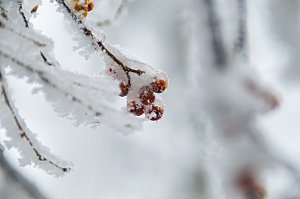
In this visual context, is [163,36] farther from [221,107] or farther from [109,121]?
[109,121]

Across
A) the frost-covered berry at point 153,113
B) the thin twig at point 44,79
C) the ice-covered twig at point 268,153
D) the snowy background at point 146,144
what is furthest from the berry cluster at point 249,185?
the snowy background at point 146,144

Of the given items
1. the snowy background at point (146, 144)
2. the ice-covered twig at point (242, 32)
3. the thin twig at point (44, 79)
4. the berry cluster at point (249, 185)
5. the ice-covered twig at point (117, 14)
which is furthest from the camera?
the snowy background at point (146, 144)

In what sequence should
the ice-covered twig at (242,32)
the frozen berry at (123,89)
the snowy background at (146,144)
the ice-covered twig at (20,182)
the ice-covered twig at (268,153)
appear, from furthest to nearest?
the snowy background at (146,144) < the ice-covered twig at (268,153) < the ice-covered twig at (242,32) < the ice-covered twig at (20,182) < the frozen berry at (123,89)

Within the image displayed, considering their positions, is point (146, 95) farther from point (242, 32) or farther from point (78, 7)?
point (242, 32)

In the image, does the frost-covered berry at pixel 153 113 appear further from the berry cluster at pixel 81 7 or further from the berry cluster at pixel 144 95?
the berry cluster at pixel 81 7

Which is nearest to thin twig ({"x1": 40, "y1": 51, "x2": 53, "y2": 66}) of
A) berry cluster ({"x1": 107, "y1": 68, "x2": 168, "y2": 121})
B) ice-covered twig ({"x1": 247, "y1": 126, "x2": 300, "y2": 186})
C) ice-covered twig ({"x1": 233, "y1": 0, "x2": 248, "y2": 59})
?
berry cluster ({"x1": 107, "y1": 68, "x2": 168, "y2": 121})

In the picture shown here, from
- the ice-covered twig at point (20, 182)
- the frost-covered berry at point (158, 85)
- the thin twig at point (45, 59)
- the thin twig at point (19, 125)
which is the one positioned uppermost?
the frost-covered berry at point (158, 85)

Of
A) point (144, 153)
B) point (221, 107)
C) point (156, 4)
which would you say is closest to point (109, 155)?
point (144, 153)
